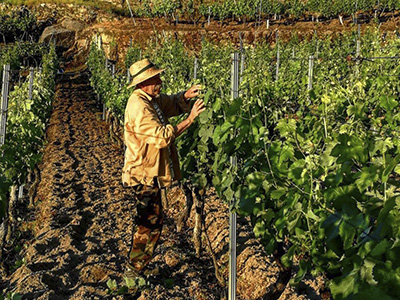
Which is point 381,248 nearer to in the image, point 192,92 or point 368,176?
point 368,176

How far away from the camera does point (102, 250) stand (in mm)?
4629

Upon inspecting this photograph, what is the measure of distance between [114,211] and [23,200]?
179 cm

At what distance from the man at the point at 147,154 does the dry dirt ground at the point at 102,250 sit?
39cm

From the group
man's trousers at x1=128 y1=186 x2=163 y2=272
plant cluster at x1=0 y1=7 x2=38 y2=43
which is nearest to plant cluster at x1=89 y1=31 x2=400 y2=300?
man's trousers at x1=128 y1=186 x2=163 y2=272

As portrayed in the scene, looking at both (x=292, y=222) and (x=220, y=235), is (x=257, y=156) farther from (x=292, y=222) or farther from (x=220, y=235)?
(x=220, y=235)

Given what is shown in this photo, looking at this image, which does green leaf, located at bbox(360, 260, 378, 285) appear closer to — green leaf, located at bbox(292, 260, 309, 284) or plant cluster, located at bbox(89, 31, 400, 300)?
plant cluster, located at bbox(89, 31, 400, 300)

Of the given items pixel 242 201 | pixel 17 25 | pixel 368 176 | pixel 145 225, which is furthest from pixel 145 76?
pixel 17 25

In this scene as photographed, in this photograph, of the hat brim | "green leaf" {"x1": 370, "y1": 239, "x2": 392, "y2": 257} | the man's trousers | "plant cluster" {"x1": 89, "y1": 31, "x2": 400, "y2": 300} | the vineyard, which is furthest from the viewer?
the man's trousers

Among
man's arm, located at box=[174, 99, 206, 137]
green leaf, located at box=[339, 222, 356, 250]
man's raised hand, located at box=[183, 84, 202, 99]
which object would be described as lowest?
green leaf, located at box=[339, 222, 356, 250]

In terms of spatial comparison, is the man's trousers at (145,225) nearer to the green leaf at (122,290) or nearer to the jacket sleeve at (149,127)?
the green leaf at (122,290)

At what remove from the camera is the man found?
11.4ft

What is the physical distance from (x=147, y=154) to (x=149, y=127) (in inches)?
10.4

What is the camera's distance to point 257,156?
296cm

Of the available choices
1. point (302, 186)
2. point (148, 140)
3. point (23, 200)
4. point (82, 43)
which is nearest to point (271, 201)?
point (302, 186)
